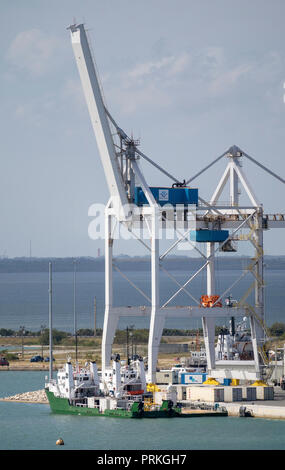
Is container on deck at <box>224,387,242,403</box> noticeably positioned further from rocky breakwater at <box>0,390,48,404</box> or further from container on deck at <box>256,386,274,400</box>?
rocky breakwater at <box>0,390,48,404</box>

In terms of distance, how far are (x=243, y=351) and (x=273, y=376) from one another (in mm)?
3889

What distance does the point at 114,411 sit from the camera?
66312 mm

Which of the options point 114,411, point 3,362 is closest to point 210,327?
point 114,411

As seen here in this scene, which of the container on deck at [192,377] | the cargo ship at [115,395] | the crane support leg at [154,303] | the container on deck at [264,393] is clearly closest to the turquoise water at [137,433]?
the cargo ship at [115,395]

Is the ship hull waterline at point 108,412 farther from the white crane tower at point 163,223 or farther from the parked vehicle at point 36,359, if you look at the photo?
the parked vehicle at point 36,359

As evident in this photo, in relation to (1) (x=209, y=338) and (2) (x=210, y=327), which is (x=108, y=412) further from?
(2) (x=210, y=327)

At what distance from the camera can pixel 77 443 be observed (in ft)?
191

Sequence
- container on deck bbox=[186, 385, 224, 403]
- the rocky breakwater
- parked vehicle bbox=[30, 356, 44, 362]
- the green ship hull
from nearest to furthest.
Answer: the green ship hull, container on deck bbox=[186, 385, 224, 403], the rocky breakwater, parked vehicle bbox=[30, 356, 44, 362]

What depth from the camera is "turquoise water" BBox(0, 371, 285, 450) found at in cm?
5706

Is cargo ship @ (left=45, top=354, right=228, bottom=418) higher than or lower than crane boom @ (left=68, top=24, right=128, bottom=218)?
lower

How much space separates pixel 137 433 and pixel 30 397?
59.7ft

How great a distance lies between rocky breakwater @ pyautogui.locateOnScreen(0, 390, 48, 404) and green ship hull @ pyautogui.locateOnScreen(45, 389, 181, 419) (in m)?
6.24

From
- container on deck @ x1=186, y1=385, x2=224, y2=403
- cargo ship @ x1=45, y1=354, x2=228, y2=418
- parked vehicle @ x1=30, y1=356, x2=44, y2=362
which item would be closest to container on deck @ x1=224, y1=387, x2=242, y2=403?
container on deck @ x1=186, y1=385, x2=224, y2=403
